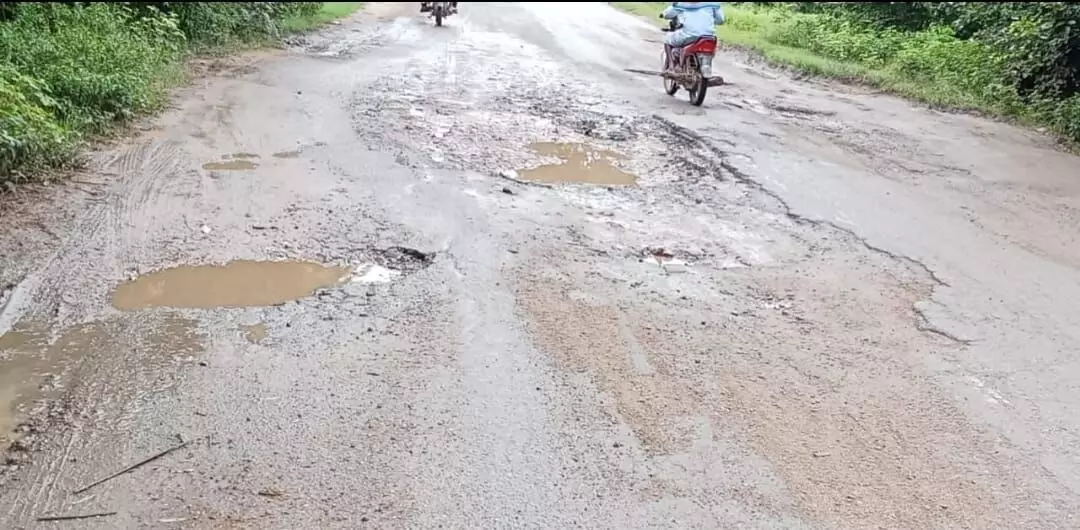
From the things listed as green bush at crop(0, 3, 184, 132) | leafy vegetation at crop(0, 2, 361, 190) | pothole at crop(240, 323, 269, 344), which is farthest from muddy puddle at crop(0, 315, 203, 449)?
green bush at crop(0, 3, 184, 132)

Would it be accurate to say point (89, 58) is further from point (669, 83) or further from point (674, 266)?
point (674, 266)

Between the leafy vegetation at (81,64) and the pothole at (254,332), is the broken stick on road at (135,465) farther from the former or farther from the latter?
the leafy vegetation at (81,64)

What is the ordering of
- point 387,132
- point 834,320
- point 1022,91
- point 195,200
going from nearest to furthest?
point 834,320
point 195,200
point 387,132
point 1022,91

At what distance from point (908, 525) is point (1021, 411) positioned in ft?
4.11

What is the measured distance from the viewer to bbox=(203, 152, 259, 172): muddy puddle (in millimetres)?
7773

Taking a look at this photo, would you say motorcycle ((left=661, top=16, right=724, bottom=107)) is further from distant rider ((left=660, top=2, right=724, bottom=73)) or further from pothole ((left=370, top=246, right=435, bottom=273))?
pothole ((left=370, top=246, right=435, bottom=273))

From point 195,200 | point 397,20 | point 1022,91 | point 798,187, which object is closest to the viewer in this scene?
point 195,200

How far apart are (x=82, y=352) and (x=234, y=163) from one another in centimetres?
379

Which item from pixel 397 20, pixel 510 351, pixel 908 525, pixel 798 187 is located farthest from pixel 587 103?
pixel 397 20

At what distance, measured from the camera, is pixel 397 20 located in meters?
22.3

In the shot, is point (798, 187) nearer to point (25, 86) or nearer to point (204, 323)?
point (204, 323)

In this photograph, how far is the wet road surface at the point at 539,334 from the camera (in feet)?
11.5

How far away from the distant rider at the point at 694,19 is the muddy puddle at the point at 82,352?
27.8 feet

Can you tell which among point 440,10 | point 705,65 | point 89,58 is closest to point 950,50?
point 705,65
